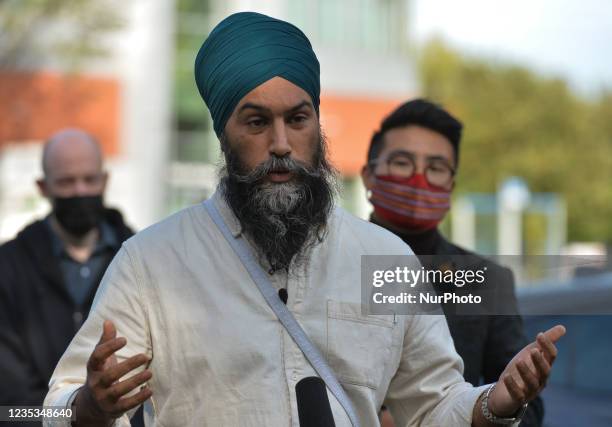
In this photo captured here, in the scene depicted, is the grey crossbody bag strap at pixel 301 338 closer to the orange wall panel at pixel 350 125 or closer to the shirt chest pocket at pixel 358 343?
the shirt chest pocket at pixel 358 343

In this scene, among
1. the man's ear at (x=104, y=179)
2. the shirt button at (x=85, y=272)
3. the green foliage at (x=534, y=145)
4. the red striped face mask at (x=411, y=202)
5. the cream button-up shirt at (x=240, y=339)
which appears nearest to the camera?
the cream button-up shirt at (x=240, y=339)

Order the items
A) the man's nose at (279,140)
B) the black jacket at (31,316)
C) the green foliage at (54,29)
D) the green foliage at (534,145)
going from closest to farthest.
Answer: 1. the man's nose at (279,140)
2. the black jacket at (31,316)
3. the green foliage at (54,29)
4. the green foliage at (534,145)

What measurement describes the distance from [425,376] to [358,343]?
263 millimetres

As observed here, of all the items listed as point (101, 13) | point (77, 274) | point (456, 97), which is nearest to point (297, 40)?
point (77, 274)

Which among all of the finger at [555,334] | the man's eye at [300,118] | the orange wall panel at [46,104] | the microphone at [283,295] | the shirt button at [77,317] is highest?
the orange wall panel at [46,104]

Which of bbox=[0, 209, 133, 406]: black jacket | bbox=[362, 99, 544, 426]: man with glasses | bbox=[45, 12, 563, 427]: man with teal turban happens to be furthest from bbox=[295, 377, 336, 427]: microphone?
bbox=[0, 209, 133, 406]: black jacket

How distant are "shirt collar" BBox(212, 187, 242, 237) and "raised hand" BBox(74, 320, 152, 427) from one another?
54cm

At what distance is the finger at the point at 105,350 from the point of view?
2.57 meters

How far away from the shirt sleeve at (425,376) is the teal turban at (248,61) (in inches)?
27.4

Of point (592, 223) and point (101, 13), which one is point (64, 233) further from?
point (592, 223)

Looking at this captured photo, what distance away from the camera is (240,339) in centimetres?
287

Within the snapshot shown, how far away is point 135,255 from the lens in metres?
3.00

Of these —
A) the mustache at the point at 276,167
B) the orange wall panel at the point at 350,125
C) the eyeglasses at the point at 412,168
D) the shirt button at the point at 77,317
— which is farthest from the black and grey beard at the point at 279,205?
the orange wall panel at the point at 350,125

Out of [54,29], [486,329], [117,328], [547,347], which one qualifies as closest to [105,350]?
[117,328]
